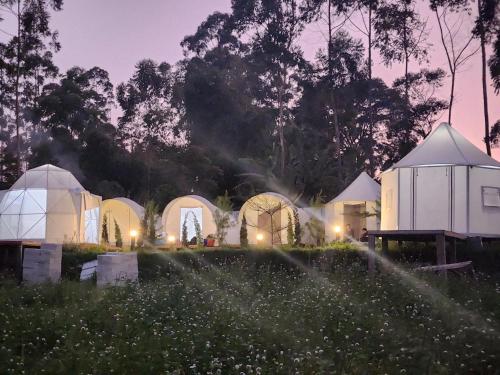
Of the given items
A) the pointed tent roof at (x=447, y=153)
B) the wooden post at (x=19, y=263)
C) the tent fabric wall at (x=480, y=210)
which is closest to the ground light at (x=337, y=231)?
the pointed tent roof at (x=447, y=153)

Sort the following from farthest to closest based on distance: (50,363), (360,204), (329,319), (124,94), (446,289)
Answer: (124,94)
(360,204)
(446,289)
(329,319)
(50,363)

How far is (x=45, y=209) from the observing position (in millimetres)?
25266

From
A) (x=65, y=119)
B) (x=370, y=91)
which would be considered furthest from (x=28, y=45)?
(x=370, y=91)

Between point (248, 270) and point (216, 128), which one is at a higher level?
point (216, 128)

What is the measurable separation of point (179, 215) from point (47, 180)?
530 cm

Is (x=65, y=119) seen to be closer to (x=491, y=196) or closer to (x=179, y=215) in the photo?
(x=179, y=215)

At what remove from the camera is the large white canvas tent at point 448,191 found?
17953mm

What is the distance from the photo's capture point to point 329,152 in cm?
3769

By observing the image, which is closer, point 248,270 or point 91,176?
point 248,270

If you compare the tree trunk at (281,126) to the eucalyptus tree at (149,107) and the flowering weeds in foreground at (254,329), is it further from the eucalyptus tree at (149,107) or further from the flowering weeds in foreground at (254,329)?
the flowering weeds in foreground at (254,329)

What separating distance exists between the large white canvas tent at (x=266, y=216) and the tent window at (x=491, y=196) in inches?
308

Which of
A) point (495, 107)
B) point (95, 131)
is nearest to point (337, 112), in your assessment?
point (495, 107)

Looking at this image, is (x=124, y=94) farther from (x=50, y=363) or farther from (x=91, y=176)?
(x=50, y=363)

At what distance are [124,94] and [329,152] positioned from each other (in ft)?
47.7
